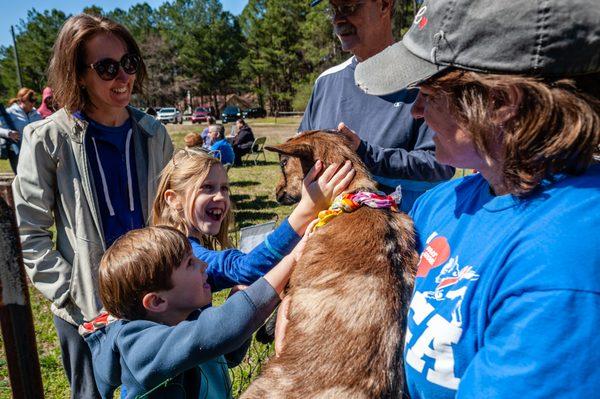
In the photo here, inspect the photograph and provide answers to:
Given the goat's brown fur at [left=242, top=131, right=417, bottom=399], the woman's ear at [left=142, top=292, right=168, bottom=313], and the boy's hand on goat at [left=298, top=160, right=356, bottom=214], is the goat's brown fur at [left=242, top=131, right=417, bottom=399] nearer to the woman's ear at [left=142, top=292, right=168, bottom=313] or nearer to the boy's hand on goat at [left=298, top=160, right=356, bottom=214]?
the boy's hand on goat at [left=298, top=160, right=356, bottom=214]

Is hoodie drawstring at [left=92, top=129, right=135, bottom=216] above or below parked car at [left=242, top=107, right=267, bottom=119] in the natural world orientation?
above

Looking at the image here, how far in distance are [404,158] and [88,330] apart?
213cm

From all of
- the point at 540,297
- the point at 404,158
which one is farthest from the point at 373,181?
the point at 540,297

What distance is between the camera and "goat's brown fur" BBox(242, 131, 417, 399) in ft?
5.94

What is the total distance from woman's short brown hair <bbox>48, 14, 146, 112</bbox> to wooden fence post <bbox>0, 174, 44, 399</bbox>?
104 centimetres

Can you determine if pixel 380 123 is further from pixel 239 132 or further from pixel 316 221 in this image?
pixel 239 132

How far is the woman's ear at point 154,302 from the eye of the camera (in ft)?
7.18

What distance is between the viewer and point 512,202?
1407 millimetres

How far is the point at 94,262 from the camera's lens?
2.97 metres

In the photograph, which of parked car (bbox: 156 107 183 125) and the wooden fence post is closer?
the wooden fence post

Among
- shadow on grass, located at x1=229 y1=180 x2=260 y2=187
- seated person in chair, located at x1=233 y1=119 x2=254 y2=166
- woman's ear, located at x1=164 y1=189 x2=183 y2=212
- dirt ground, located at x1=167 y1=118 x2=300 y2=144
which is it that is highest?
woman's ear, located at x1=164 y1=189 x2=183 y2=212

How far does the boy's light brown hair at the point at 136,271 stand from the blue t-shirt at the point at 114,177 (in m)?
0.92

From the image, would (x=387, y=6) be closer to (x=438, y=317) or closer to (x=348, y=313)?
(x=348, y=313)

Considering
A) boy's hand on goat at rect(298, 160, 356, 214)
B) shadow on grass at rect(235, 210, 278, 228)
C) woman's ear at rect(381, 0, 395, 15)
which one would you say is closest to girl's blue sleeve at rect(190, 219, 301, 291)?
boy's hand on goat at rect(298, 160, 356, 214)
